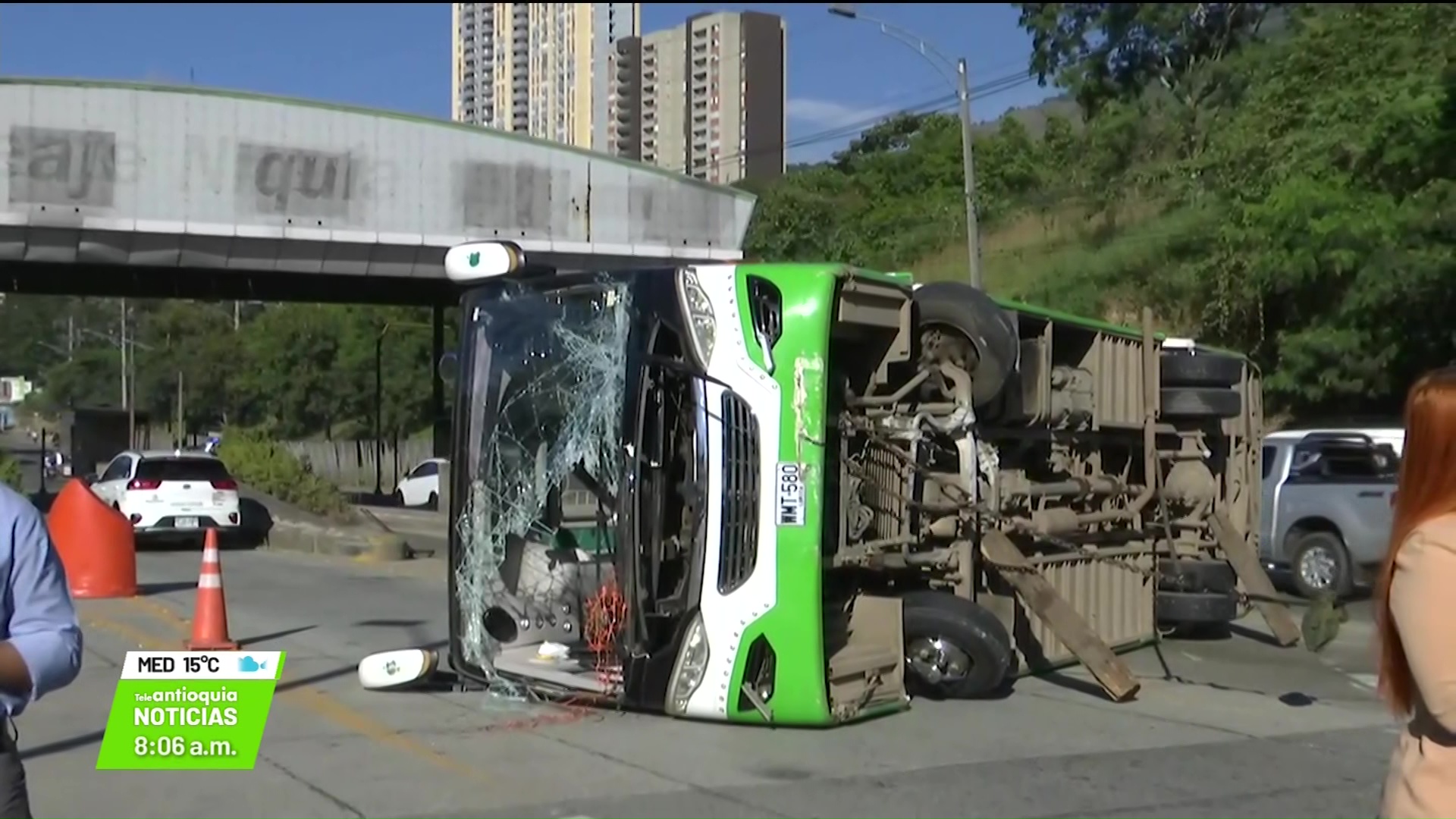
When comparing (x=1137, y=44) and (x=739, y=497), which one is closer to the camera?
(x=739, y=497)

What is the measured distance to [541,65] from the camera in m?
31.1

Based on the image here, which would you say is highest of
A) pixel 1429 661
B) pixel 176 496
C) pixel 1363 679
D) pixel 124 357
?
pixel 124 357

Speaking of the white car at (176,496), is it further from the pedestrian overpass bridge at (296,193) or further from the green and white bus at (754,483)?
the green and white bus at (754,483)

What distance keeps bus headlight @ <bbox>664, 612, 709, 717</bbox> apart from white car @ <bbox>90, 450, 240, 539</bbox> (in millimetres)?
16125

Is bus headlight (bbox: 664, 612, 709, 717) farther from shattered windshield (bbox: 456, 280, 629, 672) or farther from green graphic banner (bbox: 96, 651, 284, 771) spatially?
green graphic banner (bbox: 96, 651, 284, 771)

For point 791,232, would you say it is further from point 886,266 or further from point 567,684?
point 567,684

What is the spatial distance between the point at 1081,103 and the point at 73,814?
47.6 metres

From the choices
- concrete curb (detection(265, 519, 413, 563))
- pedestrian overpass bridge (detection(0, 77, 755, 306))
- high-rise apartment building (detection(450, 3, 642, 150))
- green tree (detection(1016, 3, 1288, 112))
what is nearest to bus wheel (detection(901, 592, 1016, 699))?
concrete curb (detection(265, 519, 413, 563))

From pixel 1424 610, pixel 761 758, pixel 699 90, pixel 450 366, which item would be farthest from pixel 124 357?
pixel 1424 610

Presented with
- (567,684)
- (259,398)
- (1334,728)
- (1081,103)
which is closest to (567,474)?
(567,684)

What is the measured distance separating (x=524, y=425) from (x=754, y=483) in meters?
1.58

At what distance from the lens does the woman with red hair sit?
3.29 meters

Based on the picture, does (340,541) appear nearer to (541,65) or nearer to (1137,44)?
(541,65)

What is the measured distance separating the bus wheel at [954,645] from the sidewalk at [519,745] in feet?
0.66
